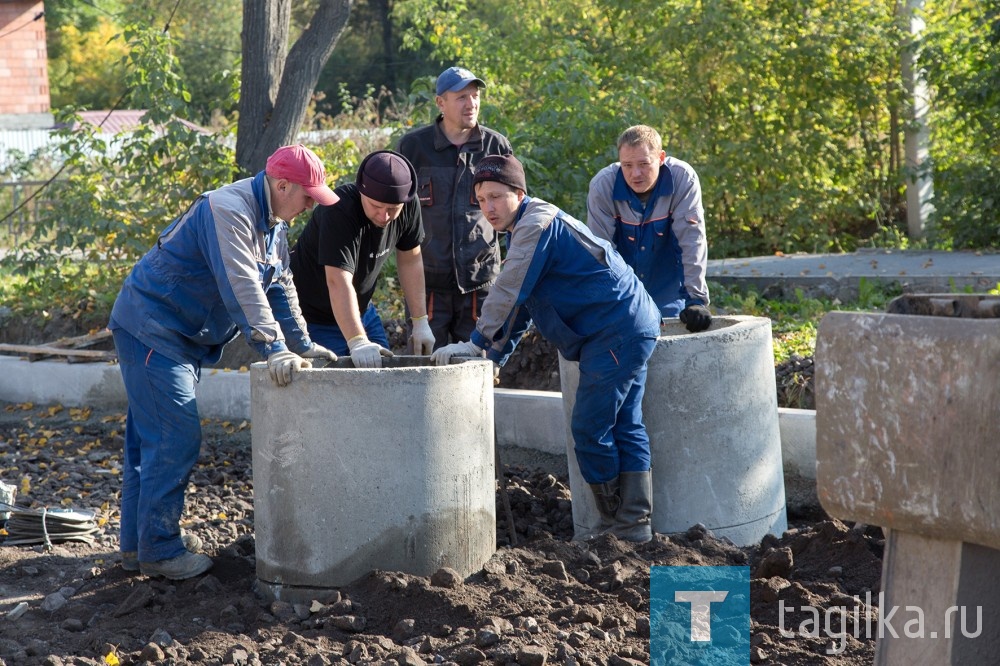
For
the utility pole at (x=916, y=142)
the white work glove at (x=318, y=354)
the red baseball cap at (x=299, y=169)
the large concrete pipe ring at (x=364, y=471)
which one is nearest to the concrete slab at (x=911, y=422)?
the large concrete pipe ring at (x=364, y=471)

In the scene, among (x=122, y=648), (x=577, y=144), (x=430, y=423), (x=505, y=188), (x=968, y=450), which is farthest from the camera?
(x=577, y=144)

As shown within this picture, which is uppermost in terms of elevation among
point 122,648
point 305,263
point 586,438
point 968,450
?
point 305,263

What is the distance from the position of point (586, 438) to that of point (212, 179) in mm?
5434

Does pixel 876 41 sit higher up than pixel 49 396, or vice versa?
pixel 876 41

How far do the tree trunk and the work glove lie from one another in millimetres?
5225

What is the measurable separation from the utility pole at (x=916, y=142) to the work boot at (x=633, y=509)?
943cm

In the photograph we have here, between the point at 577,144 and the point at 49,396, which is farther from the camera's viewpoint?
the point at 577,144

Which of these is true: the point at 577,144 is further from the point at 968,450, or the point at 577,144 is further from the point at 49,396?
the point at 968,450

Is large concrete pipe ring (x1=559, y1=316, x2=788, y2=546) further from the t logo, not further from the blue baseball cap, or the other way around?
the blue baseball cap

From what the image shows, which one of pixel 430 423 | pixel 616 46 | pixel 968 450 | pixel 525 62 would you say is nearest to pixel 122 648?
pixel 430 423

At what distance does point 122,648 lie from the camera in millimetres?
3664

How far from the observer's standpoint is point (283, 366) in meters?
3.93

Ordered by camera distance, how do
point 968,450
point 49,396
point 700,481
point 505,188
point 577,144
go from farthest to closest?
point 577,144 → point 49,396 → point 700,481 → point 505,188 → point 968,450

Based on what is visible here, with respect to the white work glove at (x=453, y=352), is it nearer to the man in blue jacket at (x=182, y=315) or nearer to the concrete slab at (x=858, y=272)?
the man in blue jacket at (x=182, y=315)
